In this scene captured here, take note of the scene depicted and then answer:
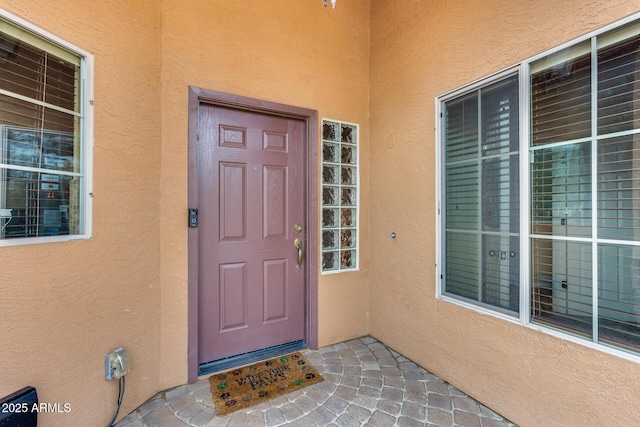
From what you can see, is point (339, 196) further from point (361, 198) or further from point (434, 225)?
point (434, 225)

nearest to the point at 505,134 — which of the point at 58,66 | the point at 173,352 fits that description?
the point at 58,66

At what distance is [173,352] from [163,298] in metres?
0.41

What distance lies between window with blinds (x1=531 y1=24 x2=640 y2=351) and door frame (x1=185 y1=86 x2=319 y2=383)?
1585mm

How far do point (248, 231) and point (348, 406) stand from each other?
4.83ft

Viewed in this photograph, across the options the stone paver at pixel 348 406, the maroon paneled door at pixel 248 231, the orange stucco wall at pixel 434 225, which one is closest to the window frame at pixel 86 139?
the maroon paneled door at pixel 248 231

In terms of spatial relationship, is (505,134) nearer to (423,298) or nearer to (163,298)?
(423,298)

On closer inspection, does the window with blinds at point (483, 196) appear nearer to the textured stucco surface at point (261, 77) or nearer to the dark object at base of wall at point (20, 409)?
the textured stucco surface at point (261, 77)

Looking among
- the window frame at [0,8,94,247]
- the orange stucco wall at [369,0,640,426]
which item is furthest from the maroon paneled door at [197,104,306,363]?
the orange stucco wall at [369,0,640,426]

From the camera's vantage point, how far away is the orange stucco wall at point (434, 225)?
1393mm

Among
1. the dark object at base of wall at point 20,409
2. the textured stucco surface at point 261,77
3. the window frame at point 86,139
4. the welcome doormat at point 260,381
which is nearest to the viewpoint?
the dark object at base of wall at point 20,409

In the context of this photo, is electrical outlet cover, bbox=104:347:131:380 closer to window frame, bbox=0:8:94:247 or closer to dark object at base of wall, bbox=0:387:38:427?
dark object at base of wall, bbox=0:387:38:427

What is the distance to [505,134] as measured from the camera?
174 centimetres

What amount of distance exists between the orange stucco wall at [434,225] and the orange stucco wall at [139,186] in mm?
493

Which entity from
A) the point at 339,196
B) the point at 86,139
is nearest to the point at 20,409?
the point at 86,139
